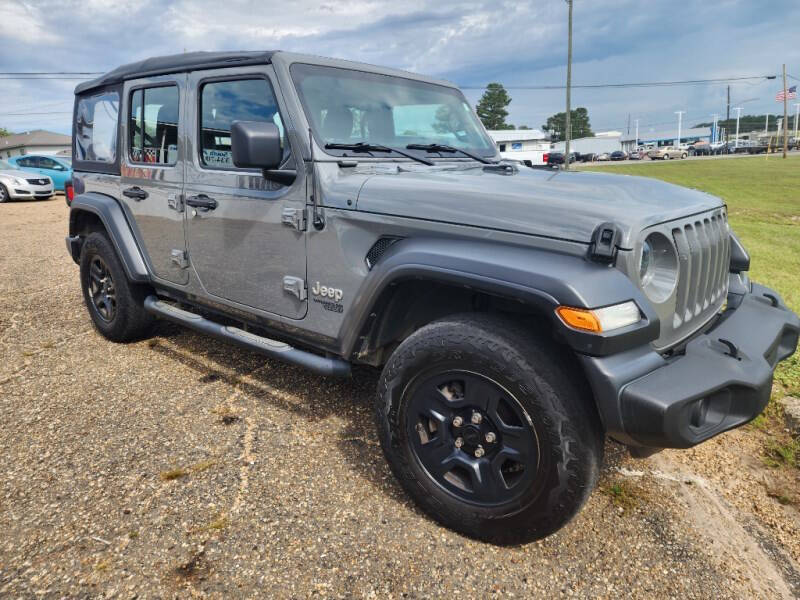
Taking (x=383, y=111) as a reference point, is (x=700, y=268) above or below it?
below

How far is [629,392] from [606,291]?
0.34m

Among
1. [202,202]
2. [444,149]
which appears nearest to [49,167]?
[202,202]

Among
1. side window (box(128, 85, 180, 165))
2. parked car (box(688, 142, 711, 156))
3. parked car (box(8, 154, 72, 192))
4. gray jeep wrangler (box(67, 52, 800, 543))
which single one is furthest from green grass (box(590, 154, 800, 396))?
parked car (box(688, 142, 711, 156))

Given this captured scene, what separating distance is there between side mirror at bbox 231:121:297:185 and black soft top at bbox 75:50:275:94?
573 mm

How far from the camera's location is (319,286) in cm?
286

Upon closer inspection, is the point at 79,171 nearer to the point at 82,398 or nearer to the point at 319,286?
the point at 82,398

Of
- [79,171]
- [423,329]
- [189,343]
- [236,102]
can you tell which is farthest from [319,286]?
[79,171]

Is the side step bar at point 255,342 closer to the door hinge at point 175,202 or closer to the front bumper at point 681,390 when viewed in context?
the door hinge at point 175,202

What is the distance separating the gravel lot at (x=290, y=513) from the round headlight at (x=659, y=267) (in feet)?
3.35

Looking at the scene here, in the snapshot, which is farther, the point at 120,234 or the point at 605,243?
the point at 120,234

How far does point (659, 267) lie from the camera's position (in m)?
2.23

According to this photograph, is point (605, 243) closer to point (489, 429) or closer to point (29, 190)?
point (489, 429)

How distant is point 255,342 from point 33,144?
70.5 m

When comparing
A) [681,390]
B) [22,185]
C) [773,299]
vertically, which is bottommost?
[681,390]
